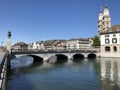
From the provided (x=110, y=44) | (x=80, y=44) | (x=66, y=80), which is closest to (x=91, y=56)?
(x=110, y=44)

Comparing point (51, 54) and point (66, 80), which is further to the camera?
point (51, 54)

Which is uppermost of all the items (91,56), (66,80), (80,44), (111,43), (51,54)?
(80,44)

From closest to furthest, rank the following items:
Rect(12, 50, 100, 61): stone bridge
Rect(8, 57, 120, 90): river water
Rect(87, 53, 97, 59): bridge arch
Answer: Rect(8, 57, 120, 90): river water
Rect(12, 50, 100, 61): stone bridge
Rect(87, 53, 97, 59): bridge arch

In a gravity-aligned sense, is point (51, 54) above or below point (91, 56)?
above

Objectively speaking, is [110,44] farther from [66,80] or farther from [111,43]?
[66,80]

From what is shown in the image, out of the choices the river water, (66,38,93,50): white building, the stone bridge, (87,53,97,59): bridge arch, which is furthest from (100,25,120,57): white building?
(66,38,93,50): white building

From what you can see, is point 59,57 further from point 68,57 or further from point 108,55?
point 108,55

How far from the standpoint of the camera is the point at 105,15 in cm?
11500

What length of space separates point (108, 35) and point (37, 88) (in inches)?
2705

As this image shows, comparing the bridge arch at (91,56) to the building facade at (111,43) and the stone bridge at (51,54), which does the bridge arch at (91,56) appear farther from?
the building facade at (111,43)

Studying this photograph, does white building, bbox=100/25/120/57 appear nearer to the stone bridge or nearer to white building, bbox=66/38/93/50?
the stone bridge

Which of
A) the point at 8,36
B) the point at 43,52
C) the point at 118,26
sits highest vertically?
the point at 118,26

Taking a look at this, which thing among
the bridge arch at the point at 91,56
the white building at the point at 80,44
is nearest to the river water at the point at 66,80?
the bridge arch at the point at 91,56

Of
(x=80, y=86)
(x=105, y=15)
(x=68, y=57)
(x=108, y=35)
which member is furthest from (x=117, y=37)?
(x=80, y=86)
